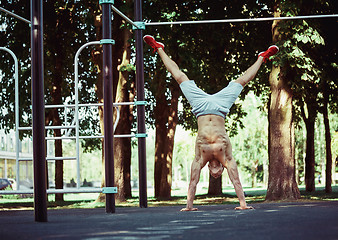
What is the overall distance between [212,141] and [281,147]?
28.2ft

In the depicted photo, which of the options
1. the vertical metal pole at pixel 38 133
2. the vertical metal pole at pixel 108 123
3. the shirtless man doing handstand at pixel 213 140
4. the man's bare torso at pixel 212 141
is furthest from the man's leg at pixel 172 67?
the vertical metal pole at pixel 38 133

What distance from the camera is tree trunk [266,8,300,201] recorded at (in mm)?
18062

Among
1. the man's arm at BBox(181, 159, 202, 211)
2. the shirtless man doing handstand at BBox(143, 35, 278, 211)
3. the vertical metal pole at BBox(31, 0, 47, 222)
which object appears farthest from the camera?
the man's arm at BBox(181, 159, 202, 211)

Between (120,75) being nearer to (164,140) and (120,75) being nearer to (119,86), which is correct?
(119,86)

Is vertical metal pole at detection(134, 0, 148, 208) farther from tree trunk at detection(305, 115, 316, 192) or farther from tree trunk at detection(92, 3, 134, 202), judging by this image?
tree trunk at detection(305, 115, 316, 192)

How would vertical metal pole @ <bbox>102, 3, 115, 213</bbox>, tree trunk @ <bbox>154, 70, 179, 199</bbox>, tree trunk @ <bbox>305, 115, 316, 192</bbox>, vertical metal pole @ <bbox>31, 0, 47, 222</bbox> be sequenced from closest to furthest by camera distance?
vertical metal pole @ <bbox>31, 0, 47, 222</bbox>
vertical metal pole @ <bbox>102, 3, 115, 213</bbox>
tree trunk @ <bbox>154, 70, 179, 199</bbox>
tree trunk @ <bbox>305, 115, 316, 192</bbox>

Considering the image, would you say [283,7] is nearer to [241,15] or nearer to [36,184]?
[241,15]

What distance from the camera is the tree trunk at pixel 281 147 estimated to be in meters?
18.1

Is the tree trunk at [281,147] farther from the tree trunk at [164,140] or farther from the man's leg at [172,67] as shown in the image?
the tree trunk at [164,140]

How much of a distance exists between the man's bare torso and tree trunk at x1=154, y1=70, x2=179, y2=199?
1594cm

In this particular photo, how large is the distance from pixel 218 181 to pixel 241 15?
9.94 meters

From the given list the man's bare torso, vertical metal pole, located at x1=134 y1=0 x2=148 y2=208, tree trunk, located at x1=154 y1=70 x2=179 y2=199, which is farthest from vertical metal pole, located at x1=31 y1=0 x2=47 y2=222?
tree trunk, located at x1=154 y1=70 x2=179 y2=199

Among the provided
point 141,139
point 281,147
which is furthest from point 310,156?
point 141,139

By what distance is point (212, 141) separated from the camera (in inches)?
397
